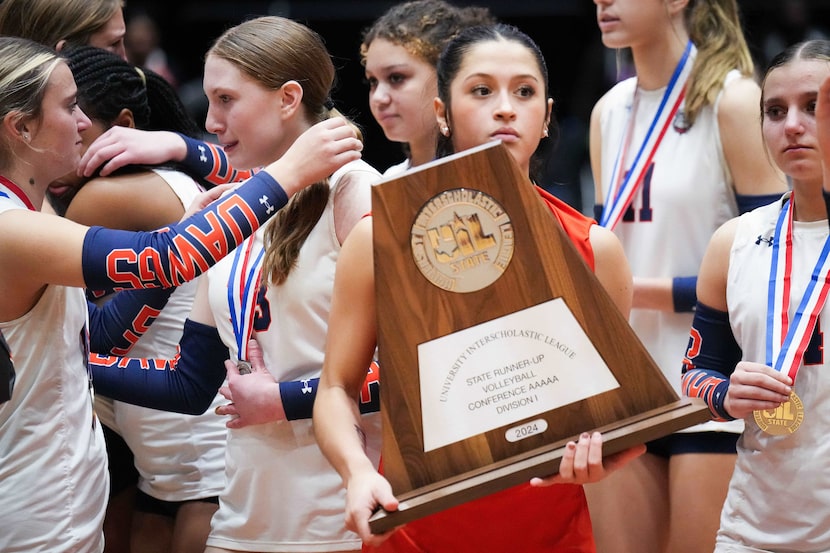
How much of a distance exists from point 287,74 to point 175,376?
740 millimetres

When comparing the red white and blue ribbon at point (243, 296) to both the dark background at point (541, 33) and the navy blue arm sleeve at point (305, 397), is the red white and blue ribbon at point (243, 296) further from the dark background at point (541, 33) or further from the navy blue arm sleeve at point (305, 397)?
the dark background at point (541, 33)

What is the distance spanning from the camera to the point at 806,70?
7.31 feet

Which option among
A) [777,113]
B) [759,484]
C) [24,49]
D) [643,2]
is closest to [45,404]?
[24,49]

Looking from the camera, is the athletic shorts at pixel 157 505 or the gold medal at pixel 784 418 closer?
the gold medal at pixel 784 418

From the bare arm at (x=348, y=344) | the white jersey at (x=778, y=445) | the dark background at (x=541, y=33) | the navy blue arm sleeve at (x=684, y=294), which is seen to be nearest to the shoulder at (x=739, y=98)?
the navy blue arm sleeve at (x=684, y=294)

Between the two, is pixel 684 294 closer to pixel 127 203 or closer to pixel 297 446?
pixel 297 446

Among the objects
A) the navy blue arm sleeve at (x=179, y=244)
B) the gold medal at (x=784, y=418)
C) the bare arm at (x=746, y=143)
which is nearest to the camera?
the gold medal at (x=784, y=418)

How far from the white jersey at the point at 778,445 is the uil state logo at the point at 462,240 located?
28.9 inches

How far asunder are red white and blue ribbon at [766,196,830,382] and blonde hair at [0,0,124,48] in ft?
6.70

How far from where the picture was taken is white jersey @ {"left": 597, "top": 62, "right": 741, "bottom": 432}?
3035mm

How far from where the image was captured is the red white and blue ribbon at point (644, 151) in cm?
312

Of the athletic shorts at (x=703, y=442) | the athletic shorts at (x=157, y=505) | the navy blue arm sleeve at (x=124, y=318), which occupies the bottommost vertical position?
the athletic shorts at (x=157, y=505)

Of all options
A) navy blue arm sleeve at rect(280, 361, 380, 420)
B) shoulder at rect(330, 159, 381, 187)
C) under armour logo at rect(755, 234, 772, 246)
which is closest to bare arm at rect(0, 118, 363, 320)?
shoulder at rect(330, 159, 381, 187)

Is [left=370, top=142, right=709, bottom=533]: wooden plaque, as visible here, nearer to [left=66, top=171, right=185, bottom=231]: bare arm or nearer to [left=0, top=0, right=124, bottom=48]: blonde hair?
[left=66, top=171, right=185, bottom=231]: bare arm
